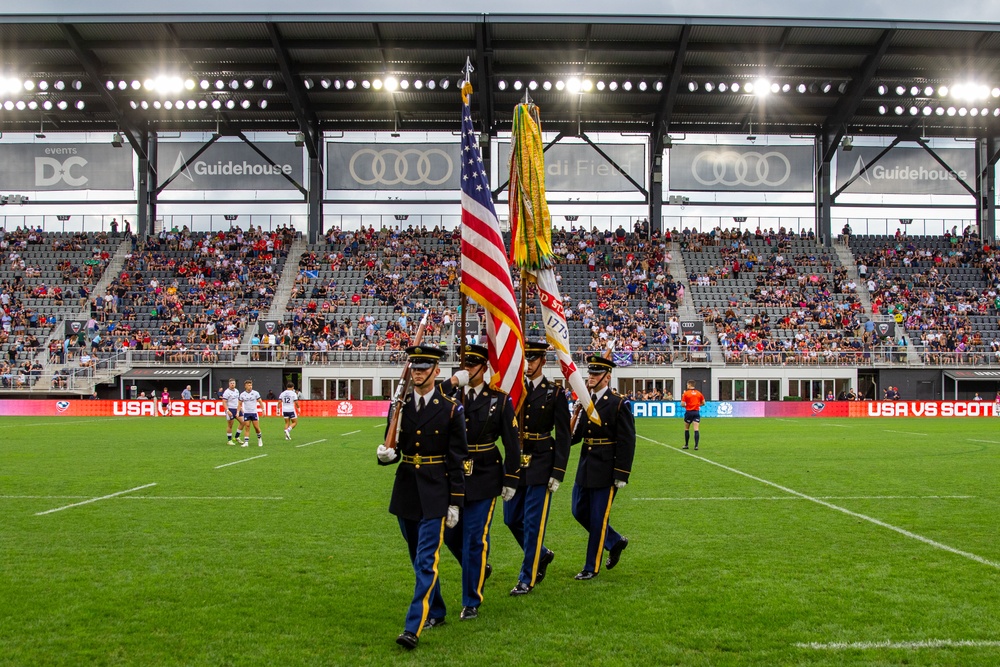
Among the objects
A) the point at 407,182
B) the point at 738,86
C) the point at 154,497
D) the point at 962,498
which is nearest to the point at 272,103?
the point at 407,182

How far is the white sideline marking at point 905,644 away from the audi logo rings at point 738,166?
4697cm

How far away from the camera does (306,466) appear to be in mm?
18141

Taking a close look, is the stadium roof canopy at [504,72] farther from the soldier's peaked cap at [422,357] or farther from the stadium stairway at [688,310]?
the soldier's peaked cap at [422,357]

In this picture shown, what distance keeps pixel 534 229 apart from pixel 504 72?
124 ft

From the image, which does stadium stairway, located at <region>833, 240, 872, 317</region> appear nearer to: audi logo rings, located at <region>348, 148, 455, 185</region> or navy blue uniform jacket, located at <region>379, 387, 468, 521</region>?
audi logo rings, located at <region>348, 148, 455, 185</region>

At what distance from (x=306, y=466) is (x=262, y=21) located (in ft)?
92.9

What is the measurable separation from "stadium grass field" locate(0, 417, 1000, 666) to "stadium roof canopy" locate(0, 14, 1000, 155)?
96.8ft

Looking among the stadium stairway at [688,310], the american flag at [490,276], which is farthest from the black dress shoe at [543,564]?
the stadium stairway at [688,310]

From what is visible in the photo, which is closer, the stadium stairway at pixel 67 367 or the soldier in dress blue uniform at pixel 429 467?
the soldier in dress blue uniform at pixel 429 467

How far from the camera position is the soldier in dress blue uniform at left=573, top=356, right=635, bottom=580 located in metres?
8.45

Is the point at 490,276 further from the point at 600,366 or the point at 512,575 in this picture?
the point at 512,575

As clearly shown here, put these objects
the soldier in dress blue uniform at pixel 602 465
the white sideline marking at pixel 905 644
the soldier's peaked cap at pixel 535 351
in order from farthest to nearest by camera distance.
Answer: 1. the soldier's peaked cap at pixel 535 351
2. the soldier in dress blue uniform at pixel 602 465
3. the white sideline marking at pixel 905 644

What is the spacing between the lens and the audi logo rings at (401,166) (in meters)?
50.8

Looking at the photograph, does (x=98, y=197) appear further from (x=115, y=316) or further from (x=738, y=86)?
(x=738, y=86)
